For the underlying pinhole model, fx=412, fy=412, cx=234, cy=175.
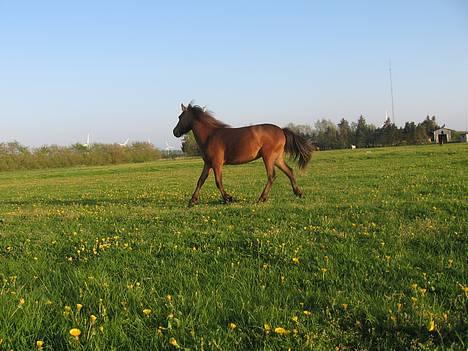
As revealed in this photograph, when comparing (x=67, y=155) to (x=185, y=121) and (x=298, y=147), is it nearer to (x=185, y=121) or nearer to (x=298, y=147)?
(x=185, y=121)

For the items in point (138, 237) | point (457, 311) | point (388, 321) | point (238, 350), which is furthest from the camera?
point (138, 237)

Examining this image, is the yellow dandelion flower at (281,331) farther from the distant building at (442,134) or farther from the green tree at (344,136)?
the distant building at (442,134)

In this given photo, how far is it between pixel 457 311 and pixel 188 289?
250 centimetres

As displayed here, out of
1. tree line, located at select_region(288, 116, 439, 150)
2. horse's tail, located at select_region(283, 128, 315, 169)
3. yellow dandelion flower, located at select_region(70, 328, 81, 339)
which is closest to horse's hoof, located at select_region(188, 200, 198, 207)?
horse's tail, located at select_region(283, 128, 315, 169)

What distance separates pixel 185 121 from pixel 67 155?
8990 cm

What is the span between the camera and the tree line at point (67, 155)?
8838 centimetres

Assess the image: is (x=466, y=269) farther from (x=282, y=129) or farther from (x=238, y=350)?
(x=282, y=129)

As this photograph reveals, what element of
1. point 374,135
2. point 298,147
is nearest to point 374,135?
point 374,135

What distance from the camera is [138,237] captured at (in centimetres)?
691

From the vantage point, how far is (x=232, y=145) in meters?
11.3

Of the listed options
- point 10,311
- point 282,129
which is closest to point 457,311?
point 10,311

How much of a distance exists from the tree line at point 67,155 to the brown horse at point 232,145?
286ft

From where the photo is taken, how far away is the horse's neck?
11.6m

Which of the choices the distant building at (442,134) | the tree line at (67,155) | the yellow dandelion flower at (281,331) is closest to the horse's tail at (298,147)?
the yellow dandelion flower at (281,331)
